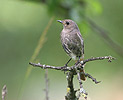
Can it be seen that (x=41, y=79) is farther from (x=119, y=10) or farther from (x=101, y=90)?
(x=119, y=10)

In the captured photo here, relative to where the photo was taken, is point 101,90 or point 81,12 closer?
point 81,12

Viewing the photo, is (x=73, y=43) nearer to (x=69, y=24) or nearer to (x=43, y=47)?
(x=69, y=24)

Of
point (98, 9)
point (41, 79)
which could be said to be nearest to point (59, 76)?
point (41, 79)

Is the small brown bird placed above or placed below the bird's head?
below

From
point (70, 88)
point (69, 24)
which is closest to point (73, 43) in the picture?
point (69, 24)

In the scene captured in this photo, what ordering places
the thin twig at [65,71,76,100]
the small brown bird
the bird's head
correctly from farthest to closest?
the bird's head
the small brown bird
the thin twig at [65,71,76,100]

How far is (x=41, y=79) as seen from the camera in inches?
262

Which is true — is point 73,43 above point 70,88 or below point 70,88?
above

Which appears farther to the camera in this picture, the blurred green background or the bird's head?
the blurred green background

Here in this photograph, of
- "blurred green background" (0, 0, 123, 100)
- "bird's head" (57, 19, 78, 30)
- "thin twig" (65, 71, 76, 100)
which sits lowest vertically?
"thin twig" (65, 71, 76, 100)

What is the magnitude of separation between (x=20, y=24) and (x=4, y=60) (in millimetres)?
853

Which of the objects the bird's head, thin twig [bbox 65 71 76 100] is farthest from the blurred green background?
thin twig [bbox 65 71 76 100]

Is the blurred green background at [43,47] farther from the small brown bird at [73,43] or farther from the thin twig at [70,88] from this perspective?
the thin twig at [70,88]

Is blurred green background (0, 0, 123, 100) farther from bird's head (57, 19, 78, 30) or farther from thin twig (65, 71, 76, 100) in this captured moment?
thin twig (65, 71, 76, 100)
